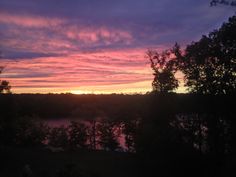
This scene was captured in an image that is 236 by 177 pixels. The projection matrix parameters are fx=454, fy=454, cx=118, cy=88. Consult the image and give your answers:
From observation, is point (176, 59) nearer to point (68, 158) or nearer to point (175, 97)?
point (175, 97)

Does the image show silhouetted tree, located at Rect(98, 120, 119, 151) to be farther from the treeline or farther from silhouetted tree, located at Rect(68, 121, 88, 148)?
silhouetted tree, located at Rect(68, 121, 88, 148)

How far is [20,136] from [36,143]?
4.63ft

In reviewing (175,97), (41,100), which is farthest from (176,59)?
(41,100)

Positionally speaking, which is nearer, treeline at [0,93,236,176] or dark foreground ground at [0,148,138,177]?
treeline at [0,93,236,176]

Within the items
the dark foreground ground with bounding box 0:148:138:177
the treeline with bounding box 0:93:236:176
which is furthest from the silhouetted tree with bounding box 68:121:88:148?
the dark foreground ground with bounding box 0:148:138:177

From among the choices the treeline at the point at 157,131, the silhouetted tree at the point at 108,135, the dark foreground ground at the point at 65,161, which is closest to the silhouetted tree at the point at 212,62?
the treeline at the point at 157,131

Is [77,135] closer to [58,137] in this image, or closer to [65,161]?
[58,137]

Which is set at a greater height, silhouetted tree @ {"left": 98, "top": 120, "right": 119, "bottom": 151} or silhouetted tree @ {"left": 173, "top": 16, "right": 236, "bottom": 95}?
silhouetted tree @ {"left": 173, "top": 16, "right": 236, "bottom": 95}

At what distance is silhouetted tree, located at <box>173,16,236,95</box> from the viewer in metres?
31.9

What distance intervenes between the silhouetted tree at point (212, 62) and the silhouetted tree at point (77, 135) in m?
8.74

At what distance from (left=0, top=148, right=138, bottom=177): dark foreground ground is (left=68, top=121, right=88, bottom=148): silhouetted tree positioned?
205 cm

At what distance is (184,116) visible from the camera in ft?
106

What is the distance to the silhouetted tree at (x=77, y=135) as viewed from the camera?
33.9m

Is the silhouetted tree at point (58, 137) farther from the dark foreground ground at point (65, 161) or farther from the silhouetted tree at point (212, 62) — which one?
the silhouetted tree at point (212, 62)
